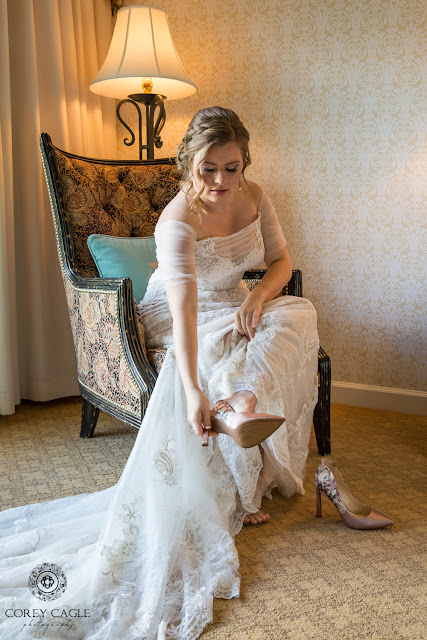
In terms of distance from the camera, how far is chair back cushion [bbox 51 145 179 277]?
2516mm

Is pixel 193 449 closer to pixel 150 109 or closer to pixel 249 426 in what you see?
pixel 249 426

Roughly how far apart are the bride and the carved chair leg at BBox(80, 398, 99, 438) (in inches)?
23.8

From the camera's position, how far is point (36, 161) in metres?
3.03

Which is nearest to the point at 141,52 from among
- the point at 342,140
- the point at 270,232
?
the point at 342,140

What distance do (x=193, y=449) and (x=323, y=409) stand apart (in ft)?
2.75

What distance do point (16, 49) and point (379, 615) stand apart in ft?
9.13

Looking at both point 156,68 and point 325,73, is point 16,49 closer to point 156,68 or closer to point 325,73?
point 156,68

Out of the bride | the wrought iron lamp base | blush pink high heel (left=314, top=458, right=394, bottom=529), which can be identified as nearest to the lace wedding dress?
the bride

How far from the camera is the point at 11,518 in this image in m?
1.80

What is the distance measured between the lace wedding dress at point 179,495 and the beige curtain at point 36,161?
1047 millimetres

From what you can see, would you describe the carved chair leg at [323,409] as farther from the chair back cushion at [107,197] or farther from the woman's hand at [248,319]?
the chair back cushion at [107,197]

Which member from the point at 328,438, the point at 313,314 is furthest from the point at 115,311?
the point at 328,438

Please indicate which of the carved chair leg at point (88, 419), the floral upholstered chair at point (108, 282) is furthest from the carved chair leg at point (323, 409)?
the carved chair leg at point (88, 419)

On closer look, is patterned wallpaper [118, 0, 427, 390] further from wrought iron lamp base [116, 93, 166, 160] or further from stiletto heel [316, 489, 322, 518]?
stiletto heel [316, 489, 322, 518]
